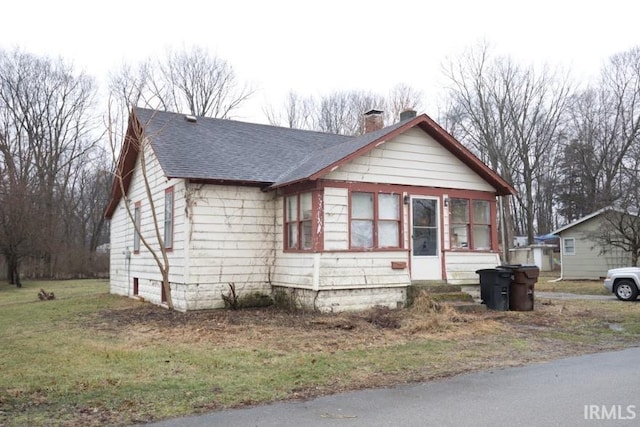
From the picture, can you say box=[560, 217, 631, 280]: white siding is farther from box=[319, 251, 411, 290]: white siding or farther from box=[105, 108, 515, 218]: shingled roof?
box=[319, 251, 411, 290]: white siding

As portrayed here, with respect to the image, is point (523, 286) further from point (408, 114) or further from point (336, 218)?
point (408, 114)

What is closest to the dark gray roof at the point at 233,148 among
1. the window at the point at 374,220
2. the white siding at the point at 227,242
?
the white siding at the point at 227,242

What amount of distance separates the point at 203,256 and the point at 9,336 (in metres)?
4.51

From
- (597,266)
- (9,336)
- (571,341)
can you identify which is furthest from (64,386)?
(597,266)

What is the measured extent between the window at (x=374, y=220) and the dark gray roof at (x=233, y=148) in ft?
4.47

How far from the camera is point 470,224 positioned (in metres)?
14.8

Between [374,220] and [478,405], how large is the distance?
319 inches

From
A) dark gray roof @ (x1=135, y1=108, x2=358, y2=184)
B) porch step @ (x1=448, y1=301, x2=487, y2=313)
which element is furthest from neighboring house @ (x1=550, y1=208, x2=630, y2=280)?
dark gray roof @ (x1=135, y1=108, x2=358, y2=184)

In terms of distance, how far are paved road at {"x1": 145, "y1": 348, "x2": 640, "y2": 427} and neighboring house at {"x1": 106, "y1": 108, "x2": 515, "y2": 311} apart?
639 centimetres

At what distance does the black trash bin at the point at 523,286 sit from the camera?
13.5 meters

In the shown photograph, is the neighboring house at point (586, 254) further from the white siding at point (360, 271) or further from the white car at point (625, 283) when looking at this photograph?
the white siding at point (360, 271)

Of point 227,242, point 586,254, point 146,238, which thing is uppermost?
point 146,238
